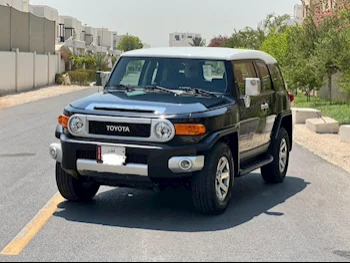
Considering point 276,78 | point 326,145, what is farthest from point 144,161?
point 326,145

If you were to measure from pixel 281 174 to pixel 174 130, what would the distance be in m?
3.50

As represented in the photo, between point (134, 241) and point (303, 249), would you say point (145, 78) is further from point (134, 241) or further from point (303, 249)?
point (303, 249)

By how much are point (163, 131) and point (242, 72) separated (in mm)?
2272

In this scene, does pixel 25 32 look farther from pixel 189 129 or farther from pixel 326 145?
pixel 189 129

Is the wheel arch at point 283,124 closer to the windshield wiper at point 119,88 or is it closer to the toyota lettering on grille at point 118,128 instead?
the windshield wiper at point 119,88

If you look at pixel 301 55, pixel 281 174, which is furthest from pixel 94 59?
pixel 281 174

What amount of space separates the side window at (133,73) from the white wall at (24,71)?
28846 mm

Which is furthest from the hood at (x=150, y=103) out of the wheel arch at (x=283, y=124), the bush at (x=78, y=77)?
the bush at (x=78, y=77)

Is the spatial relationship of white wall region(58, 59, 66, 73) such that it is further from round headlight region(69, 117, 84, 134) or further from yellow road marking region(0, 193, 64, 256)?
round headlight region(69, 117, 84, 134)

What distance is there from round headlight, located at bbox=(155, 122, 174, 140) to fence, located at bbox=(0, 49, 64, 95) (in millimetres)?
30879

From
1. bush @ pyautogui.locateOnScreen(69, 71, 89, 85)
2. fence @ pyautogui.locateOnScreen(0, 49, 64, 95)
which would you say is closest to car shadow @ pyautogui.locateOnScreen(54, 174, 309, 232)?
fence @ pyautogui.locateOnScreen(0, 49, 64, 95)

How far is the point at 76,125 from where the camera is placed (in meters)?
7.55

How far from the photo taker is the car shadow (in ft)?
24.1

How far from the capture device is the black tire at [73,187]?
317 inches
